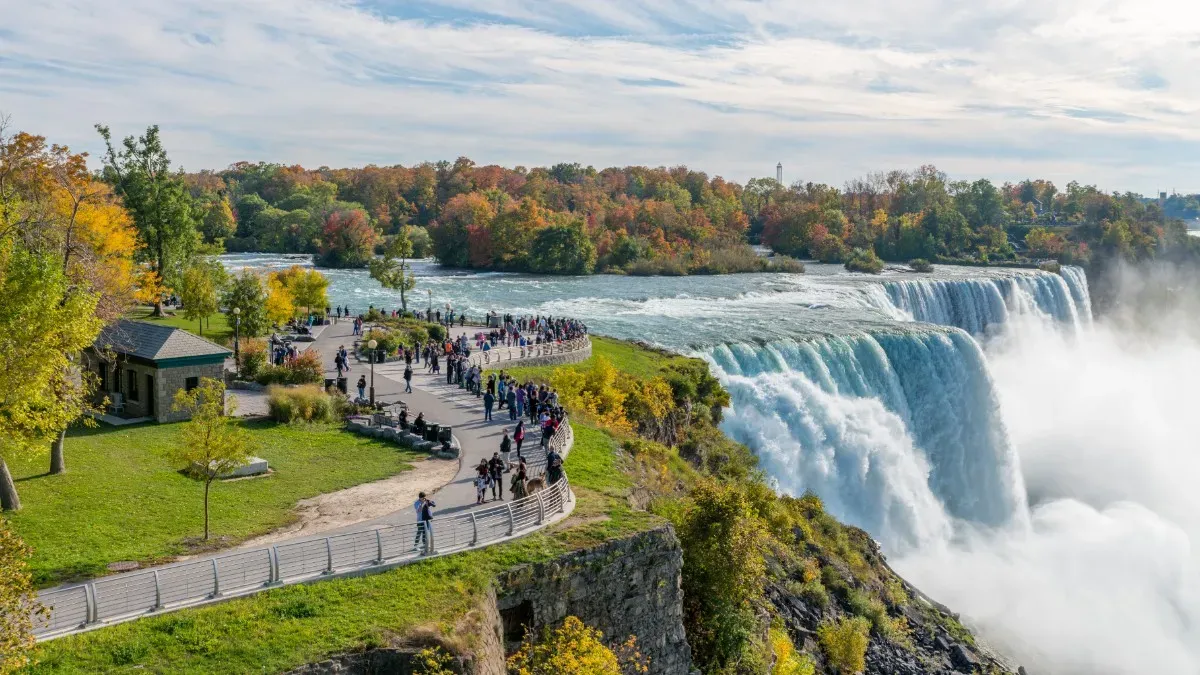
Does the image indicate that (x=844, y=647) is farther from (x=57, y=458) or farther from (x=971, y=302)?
(x=971, y=302)

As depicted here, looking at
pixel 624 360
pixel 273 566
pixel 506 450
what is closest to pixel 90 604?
pixel 273 566

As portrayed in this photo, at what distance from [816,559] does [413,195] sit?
102 m

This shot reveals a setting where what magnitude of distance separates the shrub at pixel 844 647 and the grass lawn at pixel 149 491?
9.99 metres

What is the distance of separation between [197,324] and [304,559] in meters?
29.6

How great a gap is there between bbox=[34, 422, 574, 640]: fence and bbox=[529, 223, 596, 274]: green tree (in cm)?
6295

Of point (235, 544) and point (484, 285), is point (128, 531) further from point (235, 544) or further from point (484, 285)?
point (484, 285)

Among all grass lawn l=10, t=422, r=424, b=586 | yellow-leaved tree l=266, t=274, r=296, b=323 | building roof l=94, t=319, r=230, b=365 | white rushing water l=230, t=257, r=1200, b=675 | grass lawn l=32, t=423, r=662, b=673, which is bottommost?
white rushing water l=230, t=257, r=1200, b=675

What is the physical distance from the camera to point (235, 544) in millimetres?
15820

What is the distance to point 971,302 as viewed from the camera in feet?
197

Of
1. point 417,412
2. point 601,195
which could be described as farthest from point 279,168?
point 417,412

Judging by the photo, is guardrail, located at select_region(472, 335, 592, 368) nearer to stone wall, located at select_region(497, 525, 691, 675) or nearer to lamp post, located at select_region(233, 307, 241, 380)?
lamp post, located at select_region(233, 307, 241, 380)

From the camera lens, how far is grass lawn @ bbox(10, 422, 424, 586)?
15391 millimetres

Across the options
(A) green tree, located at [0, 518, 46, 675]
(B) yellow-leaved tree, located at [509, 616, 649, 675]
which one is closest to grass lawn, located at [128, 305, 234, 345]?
(B) yellow-leaved tree, located at [509, 616, 649, 675]

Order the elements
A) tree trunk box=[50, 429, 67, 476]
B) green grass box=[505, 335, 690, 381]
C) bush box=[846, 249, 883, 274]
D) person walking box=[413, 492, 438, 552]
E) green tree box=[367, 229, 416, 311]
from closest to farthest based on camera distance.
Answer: person walking box=[413, 492, 438, 552] < tree trunk box=[50, 429, 67, 476] < green grass box=[505, 335, 690, 381] < green tree box=[367, 229, 416, 311] < bush box=[846, 249, 883, 274]
